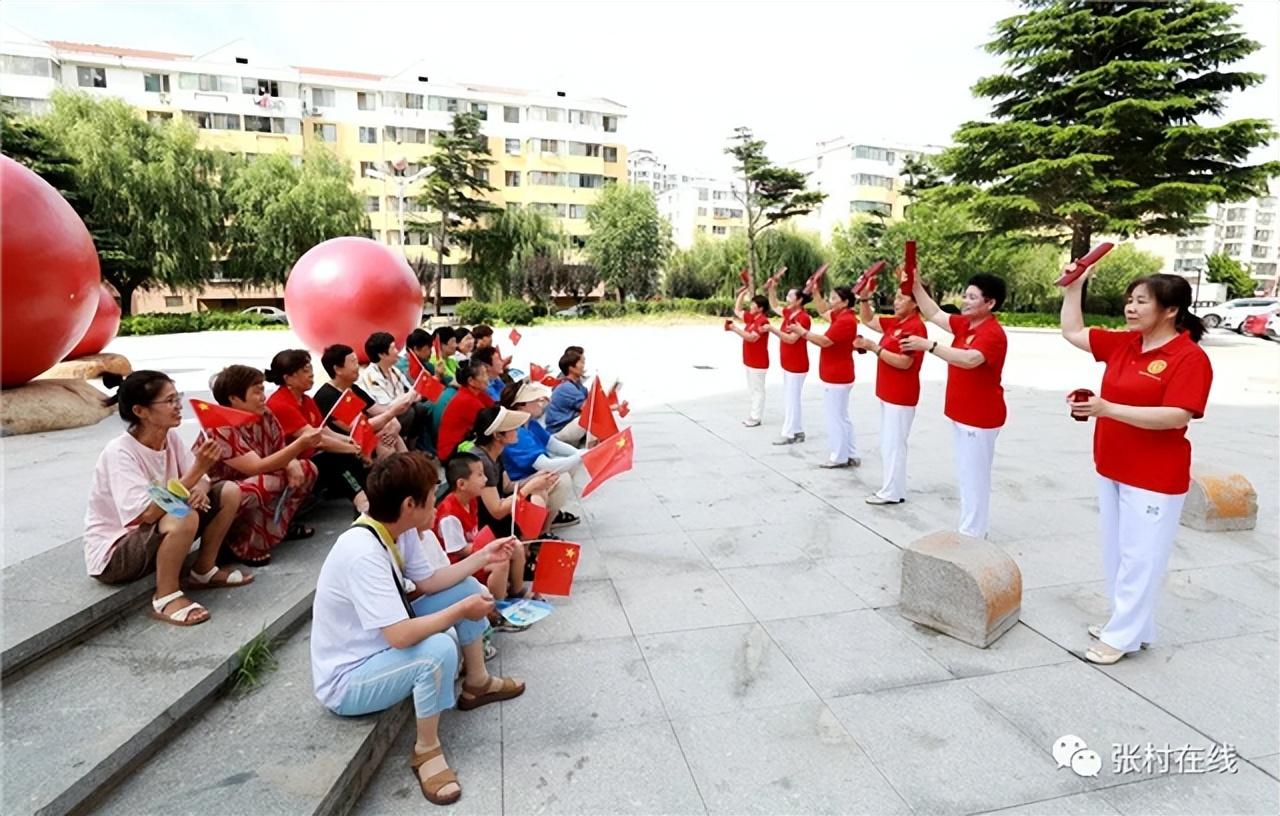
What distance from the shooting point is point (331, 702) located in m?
2.68

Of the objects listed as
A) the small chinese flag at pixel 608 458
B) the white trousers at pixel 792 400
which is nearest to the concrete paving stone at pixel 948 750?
the small chinese flag at pixel 608 458

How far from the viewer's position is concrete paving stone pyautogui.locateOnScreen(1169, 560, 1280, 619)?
425cm

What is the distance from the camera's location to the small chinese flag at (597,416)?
5.00 metres

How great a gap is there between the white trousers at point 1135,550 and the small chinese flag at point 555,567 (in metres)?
2.71

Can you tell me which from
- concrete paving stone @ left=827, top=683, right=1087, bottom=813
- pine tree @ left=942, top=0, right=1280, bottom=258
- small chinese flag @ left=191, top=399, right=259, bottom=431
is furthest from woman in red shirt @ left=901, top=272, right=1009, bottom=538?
pine tree @ left=942, top=0, right=1280, bottom=258

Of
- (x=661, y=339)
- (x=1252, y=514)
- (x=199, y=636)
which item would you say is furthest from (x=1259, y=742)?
(x=661, y=339)

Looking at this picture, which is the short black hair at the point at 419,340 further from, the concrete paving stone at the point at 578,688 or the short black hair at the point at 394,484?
the short black hair at the point at 394,484

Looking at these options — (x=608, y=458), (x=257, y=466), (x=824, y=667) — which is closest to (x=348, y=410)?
(x=257, y=466)

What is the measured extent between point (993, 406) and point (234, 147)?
4799 centimetres

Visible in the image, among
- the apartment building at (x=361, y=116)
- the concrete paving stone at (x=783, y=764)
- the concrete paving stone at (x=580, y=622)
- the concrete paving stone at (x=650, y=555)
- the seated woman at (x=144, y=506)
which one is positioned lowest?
the concrete paving stone at (x=783, y=764)

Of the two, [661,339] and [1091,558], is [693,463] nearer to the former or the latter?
[1091,558]

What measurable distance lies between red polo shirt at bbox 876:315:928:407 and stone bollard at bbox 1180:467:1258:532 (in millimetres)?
2240

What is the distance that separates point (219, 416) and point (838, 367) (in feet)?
17.7

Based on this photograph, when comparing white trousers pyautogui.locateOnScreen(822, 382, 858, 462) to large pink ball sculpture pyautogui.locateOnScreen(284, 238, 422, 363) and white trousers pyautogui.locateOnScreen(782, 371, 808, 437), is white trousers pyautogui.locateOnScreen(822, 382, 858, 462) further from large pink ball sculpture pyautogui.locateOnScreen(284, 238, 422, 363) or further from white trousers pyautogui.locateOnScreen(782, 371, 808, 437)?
large pink ball sculpture pyautogui.locateOnScreen(284, 238, 422, 363)
